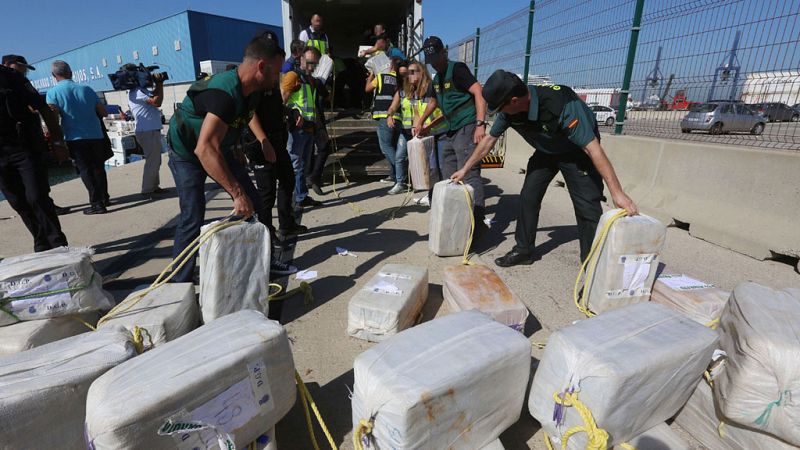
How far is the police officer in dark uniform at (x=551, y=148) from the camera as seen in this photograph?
2.59m

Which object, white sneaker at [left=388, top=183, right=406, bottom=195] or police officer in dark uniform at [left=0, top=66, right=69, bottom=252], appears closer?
police officer in dark uniform at [left=0, top=66, right=69, bottom=252]

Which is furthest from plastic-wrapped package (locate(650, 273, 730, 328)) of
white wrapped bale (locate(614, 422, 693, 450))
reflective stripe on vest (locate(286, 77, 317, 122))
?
reflective stripe on vest (locate(286, 77, 317, 122))

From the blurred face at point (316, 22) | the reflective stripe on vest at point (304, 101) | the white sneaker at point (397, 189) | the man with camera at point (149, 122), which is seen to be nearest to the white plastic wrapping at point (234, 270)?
the reflective stripe on vest at point (304, 101)

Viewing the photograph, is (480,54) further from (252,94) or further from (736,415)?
(736,415)

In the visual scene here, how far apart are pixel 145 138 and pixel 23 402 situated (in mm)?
5707

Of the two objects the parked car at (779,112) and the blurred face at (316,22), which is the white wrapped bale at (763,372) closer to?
the parked car at (779,112)

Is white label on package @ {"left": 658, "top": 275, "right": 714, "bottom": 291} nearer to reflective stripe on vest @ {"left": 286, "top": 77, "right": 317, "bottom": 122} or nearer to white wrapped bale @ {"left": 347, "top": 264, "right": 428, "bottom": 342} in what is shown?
white wrapped bale @ {"left": 347, "top": 264, "right": 428, "bottom": 342}

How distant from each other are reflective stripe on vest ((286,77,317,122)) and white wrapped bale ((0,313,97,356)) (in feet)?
11.1

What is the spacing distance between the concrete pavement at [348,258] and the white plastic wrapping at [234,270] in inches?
15.1

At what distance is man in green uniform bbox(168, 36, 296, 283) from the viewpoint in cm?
233

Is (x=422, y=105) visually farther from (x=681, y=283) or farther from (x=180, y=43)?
(x=180, y=43)

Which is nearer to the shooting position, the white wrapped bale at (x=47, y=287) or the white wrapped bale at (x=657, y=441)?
the white wrapped bale at (x=657, y=441)

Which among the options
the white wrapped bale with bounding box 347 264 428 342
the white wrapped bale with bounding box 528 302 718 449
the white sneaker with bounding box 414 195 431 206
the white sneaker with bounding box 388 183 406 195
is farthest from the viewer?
the white sneaker with bounding box 388 183 406 195

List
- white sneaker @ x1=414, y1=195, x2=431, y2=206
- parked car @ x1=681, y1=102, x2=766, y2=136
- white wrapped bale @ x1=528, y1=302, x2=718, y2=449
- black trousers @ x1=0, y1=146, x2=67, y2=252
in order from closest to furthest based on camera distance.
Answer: white wrapped bale @ x1=528, y1=302, x2=718, y2=449
black trousers @ x1=0, y1=146, x2=67, y2=252
parked car @ x1=681, y1=102, x2=766, y2=136
white sneaker @ x1=414, y1=195, x2=431, y2=206
